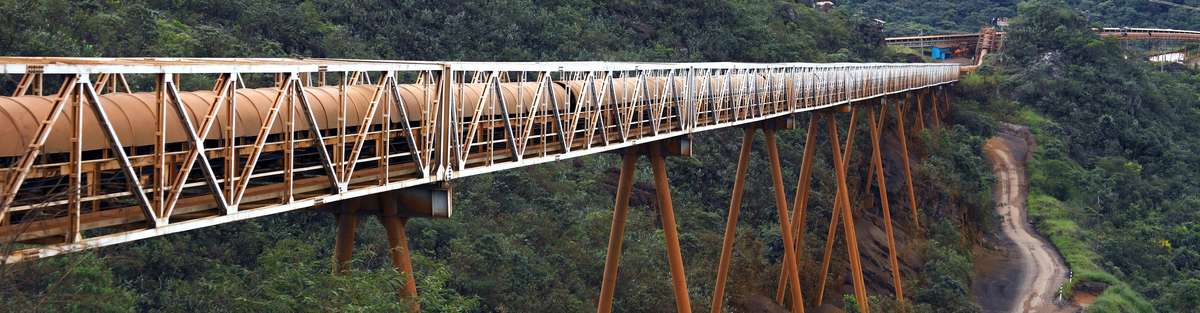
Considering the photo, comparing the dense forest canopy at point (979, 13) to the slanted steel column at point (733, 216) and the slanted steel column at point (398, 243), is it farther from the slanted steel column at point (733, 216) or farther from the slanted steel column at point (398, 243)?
the slanted steel column at point (398, 243)

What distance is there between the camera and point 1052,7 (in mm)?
77188

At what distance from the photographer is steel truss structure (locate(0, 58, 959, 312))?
8.89 metres

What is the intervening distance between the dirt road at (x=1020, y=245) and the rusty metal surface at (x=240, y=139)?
83.1 feet

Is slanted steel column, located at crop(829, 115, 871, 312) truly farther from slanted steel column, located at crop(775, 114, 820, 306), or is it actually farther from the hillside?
the hillside

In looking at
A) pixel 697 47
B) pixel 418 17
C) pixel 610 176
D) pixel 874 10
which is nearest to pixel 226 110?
pixel 610 176

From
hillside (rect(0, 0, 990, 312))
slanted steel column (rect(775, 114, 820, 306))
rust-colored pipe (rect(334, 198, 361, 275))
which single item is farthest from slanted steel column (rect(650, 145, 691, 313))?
slanted steel column (rect(775, 114, 820, 306))

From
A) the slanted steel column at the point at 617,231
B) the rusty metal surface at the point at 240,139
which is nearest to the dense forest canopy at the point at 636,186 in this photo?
the rusty metal surface at the point at 240,139

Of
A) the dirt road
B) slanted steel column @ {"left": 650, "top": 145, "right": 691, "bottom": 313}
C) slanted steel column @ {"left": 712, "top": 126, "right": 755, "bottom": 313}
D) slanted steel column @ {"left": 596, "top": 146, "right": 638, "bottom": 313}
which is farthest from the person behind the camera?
the dirt road

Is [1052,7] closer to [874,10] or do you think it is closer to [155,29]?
[874,10]

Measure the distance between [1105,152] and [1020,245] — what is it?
19.8m

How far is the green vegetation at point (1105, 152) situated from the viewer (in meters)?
44.9

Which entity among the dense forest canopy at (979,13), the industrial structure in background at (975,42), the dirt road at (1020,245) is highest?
the dense forest canopy at (979,13)

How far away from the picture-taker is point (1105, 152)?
64.6 meters

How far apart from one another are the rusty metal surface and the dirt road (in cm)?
2532
